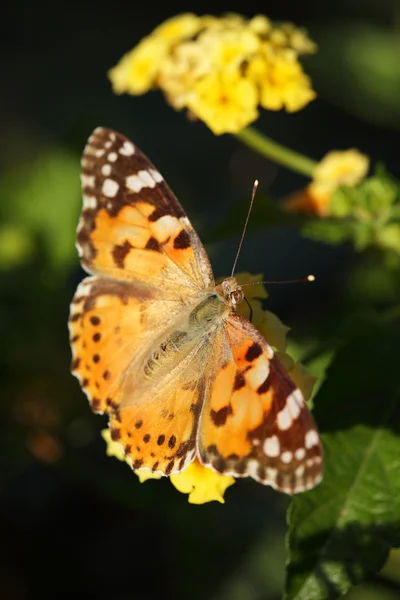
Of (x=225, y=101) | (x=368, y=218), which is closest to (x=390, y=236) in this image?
(x=368, y=218)

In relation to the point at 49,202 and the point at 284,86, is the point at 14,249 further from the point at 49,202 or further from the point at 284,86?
the point at 284,86

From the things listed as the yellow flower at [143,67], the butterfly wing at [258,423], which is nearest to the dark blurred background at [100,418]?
the yellow flower at [143,67]

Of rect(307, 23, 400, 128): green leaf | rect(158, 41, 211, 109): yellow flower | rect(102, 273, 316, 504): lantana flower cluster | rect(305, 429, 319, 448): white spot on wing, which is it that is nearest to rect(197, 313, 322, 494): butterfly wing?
rect(305, 429, 319, 448): white spot on wing

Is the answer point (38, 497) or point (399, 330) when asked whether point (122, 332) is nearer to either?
point (399, 330)

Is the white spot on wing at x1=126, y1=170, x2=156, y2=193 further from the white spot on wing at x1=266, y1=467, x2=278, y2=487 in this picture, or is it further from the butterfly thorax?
the white spot on wing at x1=266, y1=467, x2=278, y2=487

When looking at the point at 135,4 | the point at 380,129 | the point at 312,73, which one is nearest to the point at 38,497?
the point at 312,73
